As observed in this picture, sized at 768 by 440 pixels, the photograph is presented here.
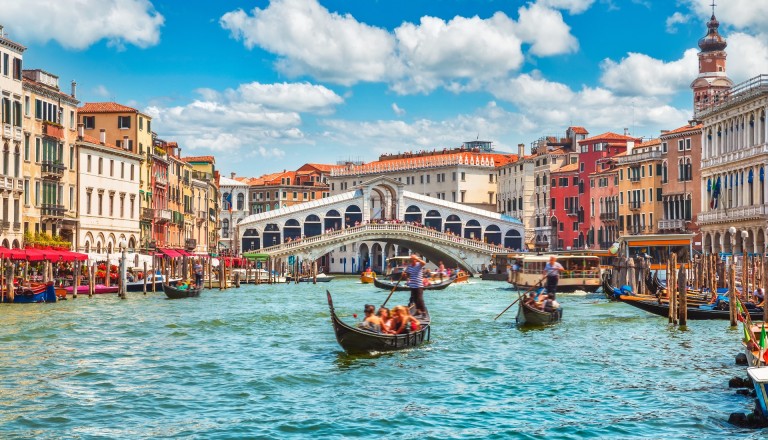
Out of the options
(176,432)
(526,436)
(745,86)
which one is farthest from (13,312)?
(745,86)

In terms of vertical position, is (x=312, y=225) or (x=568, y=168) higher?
(x=568, y=168)

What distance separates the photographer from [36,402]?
13.1m

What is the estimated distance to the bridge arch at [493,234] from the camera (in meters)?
64.4

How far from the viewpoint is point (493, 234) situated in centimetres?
6462

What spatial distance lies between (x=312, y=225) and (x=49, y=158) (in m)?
28.6

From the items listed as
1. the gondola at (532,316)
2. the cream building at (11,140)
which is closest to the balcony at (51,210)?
the cream building at (11,140)

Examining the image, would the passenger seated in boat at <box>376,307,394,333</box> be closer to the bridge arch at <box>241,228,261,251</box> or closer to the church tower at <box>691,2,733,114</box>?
the church tower at <box>691,2,733,114</box>

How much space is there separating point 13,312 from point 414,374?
40.8ft

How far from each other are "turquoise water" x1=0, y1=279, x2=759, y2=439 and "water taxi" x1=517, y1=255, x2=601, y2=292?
13620 mm

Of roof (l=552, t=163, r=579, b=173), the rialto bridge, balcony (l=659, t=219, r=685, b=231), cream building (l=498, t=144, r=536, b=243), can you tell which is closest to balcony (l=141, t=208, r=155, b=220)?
the rialto bridge

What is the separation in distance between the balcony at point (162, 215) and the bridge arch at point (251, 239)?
44.5 feet

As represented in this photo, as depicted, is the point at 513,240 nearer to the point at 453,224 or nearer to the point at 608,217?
the point at 453,224

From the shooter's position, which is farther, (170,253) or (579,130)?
(579,130)

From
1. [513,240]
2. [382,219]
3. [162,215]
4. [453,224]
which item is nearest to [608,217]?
[513,240]
